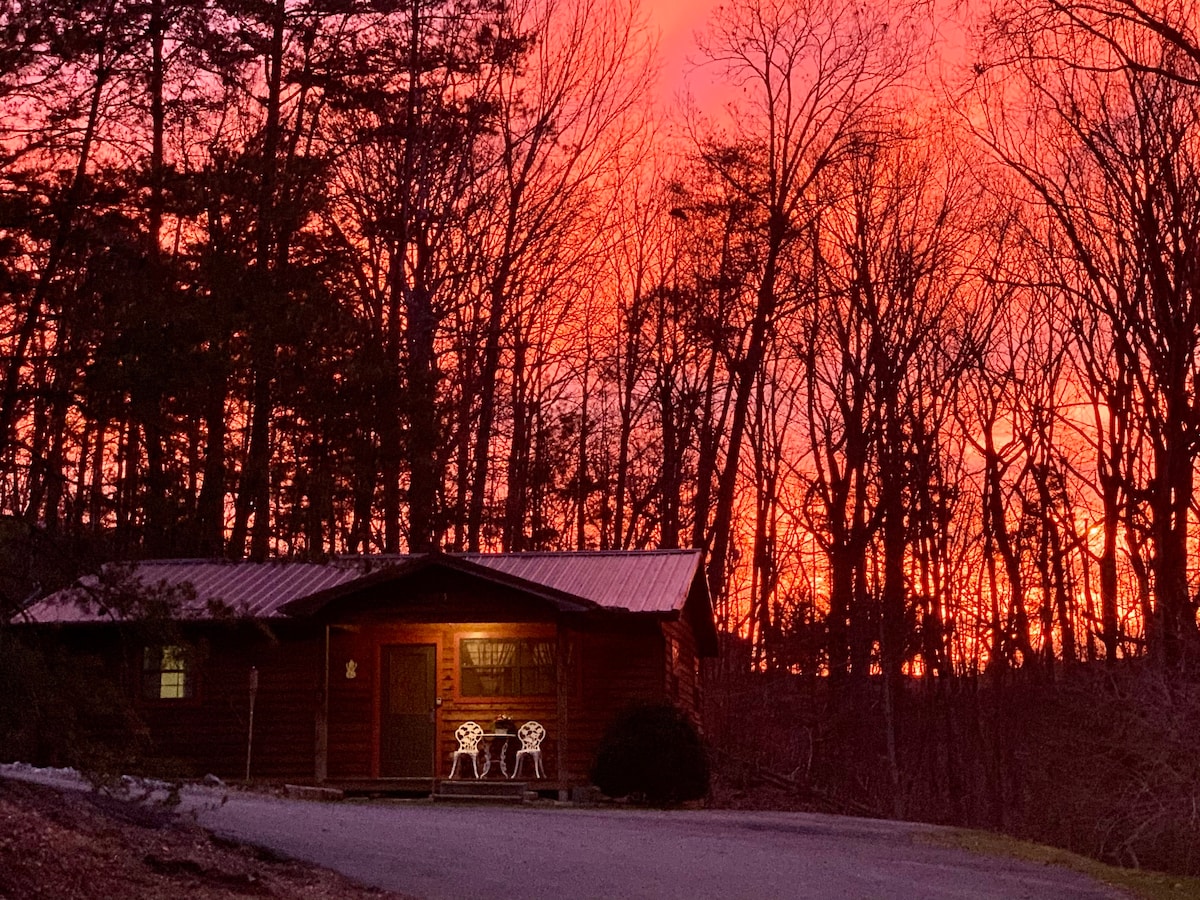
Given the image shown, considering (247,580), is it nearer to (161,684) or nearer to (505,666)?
(161,684)

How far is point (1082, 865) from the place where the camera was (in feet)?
51.6

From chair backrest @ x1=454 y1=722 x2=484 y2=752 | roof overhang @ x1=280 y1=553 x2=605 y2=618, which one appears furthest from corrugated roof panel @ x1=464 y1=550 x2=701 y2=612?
chair backrest @ x1=454 y1=722 x2=484 y2=752

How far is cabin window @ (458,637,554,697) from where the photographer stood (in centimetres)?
2298

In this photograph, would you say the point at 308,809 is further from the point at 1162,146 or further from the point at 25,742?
the point at 1162,146

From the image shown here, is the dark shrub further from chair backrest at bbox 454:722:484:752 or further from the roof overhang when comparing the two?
chair backrest at bbox 454:722:484:752

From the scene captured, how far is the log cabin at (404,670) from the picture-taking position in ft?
73.8

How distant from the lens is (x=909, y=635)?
36719 mm

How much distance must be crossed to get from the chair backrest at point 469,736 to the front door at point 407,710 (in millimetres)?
663

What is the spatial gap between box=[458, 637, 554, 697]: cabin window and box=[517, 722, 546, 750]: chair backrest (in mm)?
624

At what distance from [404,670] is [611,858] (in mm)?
10618

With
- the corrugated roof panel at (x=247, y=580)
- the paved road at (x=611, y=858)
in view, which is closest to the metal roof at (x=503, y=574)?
the corrugated roof panel at (x=247, y=580)

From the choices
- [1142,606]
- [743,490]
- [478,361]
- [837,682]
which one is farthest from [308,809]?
[743,490]

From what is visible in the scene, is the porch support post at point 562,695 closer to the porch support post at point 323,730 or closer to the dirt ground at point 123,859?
the porch support post at point 323,730

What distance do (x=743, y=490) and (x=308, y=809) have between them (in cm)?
2456
